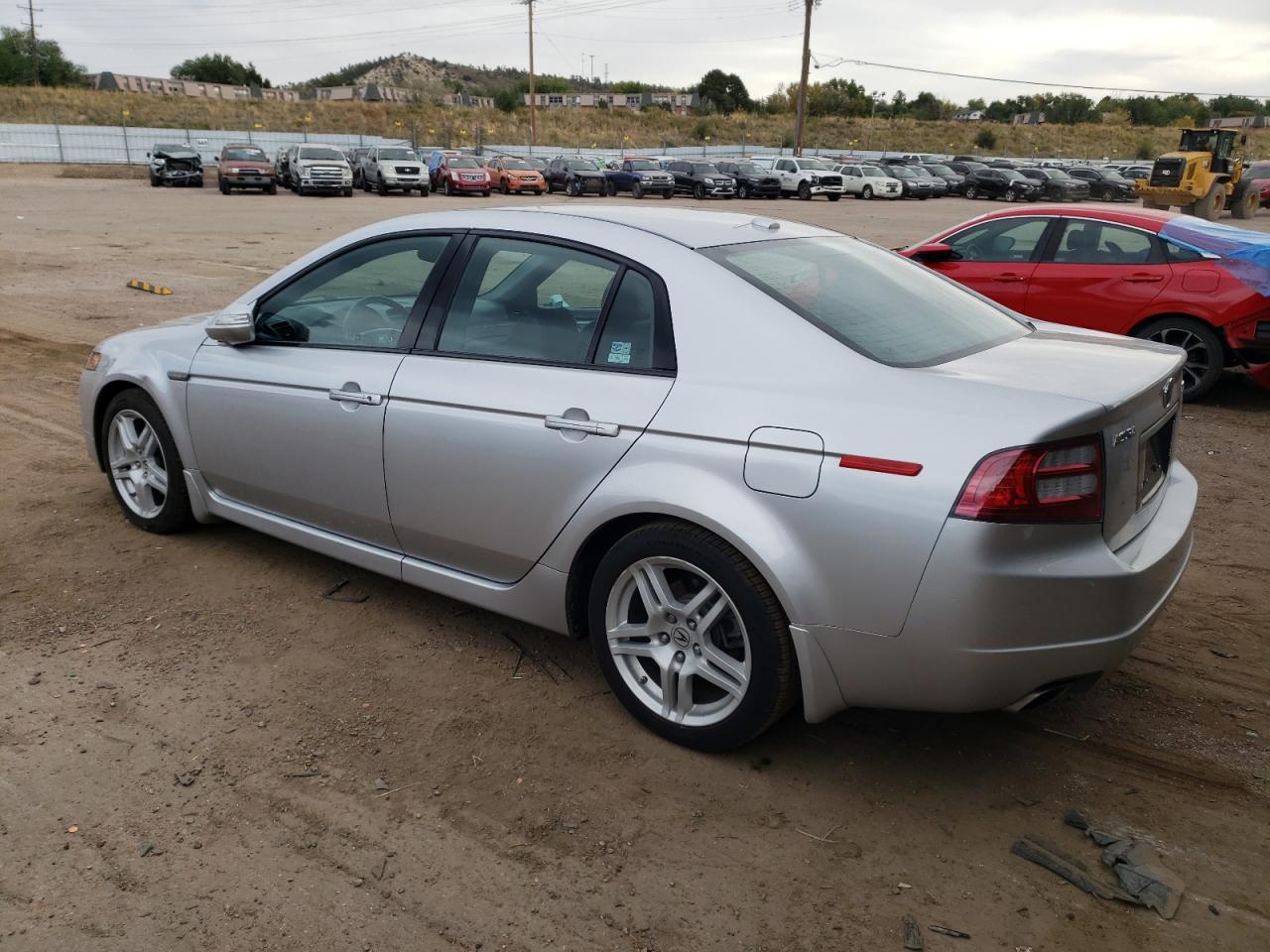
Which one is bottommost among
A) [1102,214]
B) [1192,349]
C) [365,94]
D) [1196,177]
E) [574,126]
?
[1192,349]

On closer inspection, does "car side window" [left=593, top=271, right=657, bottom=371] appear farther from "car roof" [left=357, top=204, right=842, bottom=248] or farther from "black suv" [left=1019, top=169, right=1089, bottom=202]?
"black suv" [left=1019, top=169, right=1089, bottom=202]

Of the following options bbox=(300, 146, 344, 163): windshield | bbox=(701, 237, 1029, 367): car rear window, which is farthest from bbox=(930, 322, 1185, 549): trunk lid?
bbox=(300, 146, 344, 163): windshield

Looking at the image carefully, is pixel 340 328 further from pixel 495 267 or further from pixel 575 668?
pixel 575 668

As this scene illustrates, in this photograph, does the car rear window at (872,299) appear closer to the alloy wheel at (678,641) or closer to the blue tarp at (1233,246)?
the alloy wheel at (678,641)

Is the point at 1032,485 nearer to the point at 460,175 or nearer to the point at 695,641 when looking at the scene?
the point at 695,641

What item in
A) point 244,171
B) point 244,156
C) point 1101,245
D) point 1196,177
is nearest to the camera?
point 1101,245

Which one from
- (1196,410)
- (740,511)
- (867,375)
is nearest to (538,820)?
(740,511)

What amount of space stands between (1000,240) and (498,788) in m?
7.43

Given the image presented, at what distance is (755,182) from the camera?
4181 centimetres

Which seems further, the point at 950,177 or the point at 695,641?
the point at 950,177

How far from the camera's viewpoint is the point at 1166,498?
331cm

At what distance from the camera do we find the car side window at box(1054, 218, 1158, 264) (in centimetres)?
815

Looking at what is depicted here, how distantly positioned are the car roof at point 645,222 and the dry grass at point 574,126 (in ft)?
207

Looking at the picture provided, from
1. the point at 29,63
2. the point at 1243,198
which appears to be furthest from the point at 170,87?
the point at 1243,198
